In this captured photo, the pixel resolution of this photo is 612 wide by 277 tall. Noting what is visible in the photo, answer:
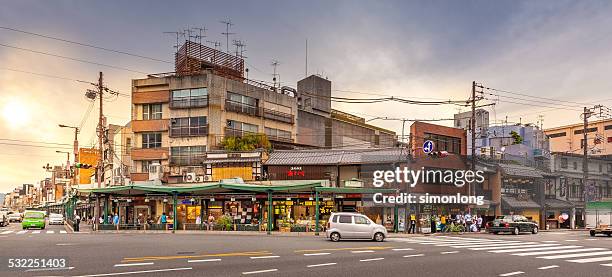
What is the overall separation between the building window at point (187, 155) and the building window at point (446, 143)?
2375 cm

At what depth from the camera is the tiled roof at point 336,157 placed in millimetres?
45188

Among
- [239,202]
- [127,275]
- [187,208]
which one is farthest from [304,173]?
[127,275]

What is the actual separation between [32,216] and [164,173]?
1294 centimetres

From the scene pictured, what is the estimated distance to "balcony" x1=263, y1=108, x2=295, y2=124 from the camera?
60000 millimetres

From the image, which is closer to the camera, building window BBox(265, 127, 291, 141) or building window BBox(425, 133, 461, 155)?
building window BBox(425, 133, 461, 155)

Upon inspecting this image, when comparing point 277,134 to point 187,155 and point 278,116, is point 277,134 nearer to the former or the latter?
point 278,116

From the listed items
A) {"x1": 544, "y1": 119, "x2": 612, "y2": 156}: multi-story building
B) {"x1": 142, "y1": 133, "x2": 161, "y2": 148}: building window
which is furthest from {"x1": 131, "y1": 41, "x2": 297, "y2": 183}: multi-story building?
{"x1": 544, "y1": 119, "x2": 612, "y2": 156}: multi-story building

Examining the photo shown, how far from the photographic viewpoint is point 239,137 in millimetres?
55438

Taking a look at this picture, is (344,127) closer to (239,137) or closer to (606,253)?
(239,137)

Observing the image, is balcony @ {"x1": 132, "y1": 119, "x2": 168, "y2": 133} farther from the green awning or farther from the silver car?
the green awning

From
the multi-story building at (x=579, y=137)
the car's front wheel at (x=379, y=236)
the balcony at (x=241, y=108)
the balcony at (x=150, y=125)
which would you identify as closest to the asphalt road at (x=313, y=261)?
the car's front wheel at (x=379, y=236)

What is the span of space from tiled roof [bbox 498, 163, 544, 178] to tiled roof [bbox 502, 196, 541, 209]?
271cm

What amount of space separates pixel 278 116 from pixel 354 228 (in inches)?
1352

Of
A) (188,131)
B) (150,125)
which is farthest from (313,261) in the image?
(150,125)
